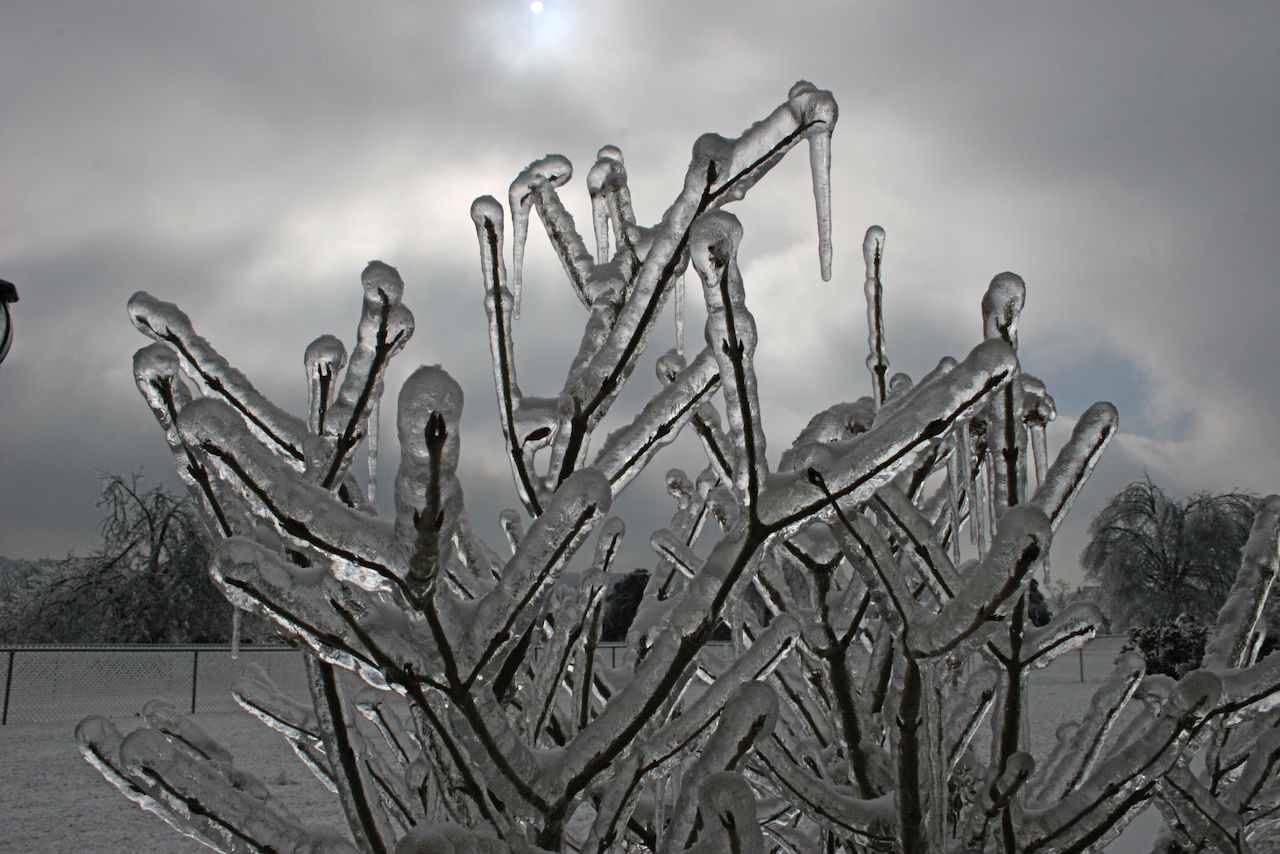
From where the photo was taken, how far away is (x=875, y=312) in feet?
6.20

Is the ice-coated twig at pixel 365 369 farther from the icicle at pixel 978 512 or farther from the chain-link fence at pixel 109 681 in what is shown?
the chain-link fence at pixel 109 681

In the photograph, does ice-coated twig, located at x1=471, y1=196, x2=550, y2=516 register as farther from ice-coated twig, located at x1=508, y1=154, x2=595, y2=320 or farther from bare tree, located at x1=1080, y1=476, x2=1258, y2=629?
bare tree, located at x1=1080, y1=476, x2=1258, y2=629

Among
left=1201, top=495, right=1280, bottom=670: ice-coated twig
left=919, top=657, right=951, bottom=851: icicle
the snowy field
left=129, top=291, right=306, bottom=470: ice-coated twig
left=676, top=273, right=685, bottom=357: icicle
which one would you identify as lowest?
the snowy field

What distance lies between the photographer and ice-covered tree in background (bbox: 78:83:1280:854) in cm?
91

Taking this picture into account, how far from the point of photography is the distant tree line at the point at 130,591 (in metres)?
22.2

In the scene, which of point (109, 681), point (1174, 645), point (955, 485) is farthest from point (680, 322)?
point (109, 681)

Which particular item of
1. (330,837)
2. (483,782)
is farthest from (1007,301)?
(330,837)

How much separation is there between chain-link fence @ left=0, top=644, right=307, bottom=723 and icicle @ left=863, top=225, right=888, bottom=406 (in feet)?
48.7

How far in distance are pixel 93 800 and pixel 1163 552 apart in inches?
Answer: 958

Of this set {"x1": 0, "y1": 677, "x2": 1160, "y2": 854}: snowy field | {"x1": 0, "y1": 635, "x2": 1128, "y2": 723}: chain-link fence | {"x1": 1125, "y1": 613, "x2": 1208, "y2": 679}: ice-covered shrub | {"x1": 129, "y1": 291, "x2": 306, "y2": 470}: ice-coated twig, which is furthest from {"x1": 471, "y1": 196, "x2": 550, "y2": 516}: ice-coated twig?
{"x1": 1125, "y1": 613, "x2": 1208, "y2": 679}: ice-covered shrub

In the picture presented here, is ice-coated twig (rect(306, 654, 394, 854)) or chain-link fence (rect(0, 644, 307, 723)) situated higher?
ice-coated twig (rect(306, 654, 394, 854))

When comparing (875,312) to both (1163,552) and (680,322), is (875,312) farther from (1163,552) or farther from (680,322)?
(1163,552)

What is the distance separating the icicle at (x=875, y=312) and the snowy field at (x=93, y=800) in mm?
3489

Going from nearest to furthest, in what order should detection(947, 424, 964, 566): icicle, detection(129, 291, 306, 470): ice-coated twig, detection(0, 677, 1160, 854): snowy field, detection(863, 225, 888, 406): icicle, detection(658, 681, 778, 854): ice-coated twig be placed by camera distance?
detection(658, 681, 778, 854): ice-coated twig < detection(129, 291, 306, 470): ice-coated twig < detection(947, 424, 964, 566): icicle < detection(863, 225, 888, 406): icicle < detection(0, 677, 1160, 854): snowy field
